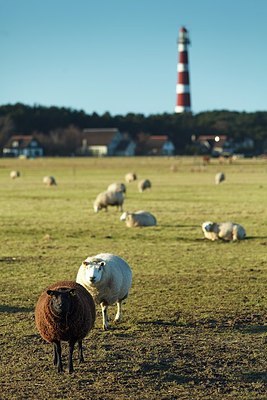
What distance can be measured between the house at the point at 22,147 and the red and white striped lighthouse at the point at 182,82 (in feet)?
107

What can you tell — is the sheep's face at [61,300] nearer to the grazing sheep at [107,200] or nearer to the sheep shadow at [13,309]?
the sheep shadow at [13,309]

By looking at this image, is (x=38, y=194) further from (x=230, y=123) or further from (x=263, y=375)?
(x=230, y=123)

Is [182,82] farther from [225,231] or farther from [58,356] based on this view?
[58,356]

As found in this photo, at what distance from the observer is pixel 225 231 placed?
19.2m

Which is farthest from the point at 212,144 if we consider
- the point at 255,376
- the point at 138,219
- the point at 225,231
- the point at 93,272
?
the point at 255,376

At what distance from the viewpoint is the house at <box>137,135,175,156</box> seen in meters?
109

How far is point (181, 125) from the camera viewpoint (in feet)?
379

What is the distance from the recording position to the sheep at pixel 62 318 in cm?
815

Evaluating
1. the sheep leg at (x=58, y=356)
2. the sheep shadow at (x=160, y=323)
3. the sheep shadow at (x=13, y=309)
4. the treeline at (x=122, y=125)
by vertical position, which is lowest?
the sheep shadow at (x=160, y=323)

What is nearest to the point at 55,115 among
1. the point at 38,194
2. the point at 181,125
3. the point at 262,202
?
the point at 181,125

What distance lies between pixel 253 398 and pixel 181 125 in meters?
109

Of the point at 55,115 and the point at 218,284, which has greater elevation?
the point at 55,115

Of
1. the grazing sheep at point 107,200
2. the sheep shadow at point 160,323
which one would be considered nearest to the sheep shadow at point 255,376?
the sheep shadow at point 160,323

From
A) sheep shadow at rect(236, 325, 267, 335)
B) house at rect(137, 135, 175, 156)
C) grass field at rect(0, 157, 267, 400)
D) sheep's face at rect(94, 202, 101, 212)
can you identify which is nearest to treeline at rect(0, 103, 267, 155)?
house at rect(137, 135, 175, 156)
